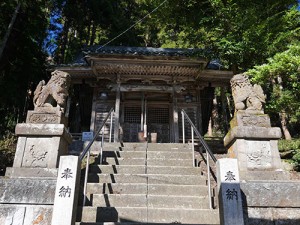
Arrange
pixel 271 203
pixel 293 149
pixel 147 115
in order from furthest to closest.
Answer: pixel 147 115, pixel 293 149, pixel 271 203

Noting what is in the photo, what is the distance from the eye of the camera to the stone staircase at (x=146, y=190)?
424cm

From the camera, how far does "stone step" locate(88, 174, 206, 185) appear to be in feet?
17.4

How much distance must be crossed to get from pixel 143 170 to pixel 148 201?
117cm

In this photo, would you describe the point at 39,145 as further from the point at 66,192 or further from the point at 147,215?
the point at 147,215

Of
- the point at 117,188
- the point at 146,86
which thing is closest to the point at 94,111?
the point at 146,86

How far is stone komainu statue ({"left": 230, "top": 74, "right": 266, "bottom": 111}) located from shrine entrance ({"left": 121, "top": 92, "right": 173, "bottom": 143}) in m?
7.32

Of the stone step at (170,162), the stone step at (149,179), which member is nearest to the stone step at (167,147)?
the stone step at (170,162)

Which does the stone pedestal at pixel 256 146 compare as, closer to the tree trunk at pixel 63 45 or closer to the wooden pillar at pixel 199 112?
the wooden pillar at pixel 199 112

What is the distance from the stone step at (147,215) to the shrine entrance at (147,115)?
7911 millimetres

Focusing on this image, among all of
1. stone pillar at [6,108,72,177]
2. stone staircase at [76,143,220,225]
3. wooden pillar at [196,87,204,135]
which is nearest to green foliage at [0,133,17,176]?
stone staircase at [76,143,220,225]

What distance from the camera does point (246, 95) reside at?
509cm

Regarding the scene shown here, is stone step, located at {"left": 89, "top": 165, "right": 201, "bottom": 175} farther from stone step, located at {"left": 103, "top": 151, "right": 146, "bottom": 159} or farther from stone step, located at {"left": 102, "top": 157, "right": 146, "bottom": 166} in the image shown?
stone step, located at {"left": 103, "top": 151, "right": 146, "bottom": 159}

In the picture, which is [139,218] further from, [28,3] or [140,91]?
A: [28,3]

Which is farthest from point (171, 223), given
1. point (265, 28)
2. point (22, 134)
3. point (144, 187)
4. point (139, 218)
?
point (265, 28)
